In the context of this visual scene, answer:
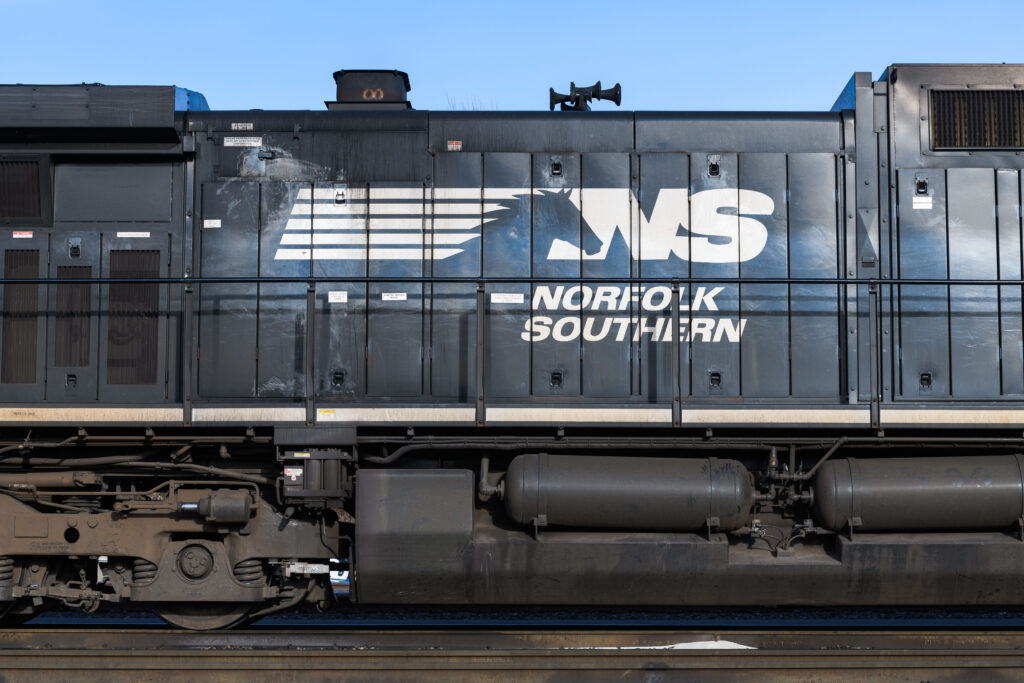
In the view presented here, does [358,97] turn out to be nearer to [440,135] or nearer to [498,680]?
[440,135]

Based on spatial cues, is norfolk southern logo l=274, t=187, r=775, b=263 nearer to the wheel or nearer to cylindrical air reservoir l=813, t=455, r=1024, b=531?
cylindrical air reservoir l=813, t=455, r=1024, b=531

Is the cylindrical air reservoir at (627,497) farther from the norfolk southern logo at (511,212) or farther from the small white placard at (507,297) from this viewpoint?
the norfolk southern logo at (511,212)

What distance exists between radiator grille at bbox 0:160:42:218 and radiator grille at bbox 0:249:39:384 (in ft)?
0.99

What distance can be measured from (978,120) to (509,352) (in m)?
3.88

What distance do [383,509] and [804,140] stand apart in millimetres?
4101

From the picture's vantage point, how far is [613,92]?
6.96 metres

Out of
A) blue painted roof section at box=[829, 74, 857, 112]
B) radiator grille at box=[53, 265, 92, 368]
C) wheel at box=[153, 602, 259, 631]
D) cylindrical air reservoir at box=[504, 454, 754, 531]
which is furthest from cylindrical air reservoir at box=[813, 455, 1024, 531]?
radiator grille at box=[53, 265, 92, 368]

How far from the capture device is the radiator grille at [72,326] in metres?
6.32

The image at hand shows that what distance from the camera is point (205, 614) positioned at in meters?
6.17

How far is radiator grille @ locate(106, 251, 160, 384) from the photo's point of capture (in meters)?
6.31

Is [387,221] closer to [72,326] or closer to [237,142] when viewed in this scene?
[237,142]

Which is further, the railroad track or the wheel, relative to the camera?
the wheel

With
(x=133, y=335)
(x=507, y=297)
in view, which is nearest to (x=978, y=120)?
(x=507, y=297)

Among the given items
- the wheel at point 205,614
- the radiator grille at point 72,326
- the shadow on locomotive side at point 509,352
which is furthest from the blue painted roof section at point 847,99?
the radiator grille at point 72,326
